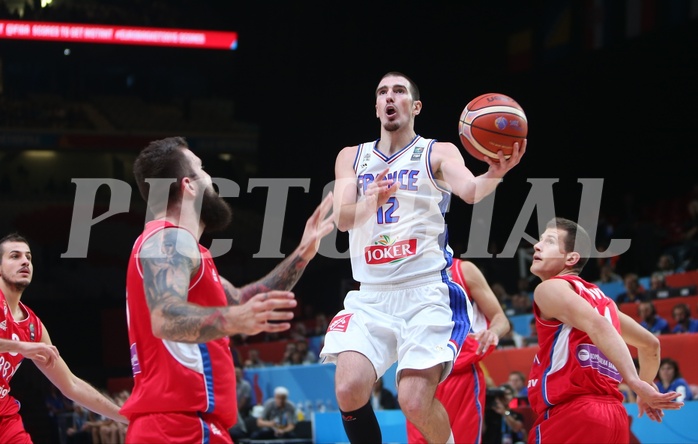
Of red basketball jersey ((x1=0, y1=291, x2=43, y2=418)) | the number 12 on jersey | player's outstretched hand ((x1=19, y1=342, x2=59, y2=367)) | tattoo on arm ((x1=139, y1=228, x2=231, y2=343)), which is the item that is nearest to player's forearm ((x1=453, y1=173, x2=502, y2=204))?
the number 12 on jersey

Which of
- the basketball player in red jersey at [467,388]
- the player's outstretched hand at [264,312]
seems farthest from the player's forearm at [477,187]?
the player's outstretched hand at [264,312]

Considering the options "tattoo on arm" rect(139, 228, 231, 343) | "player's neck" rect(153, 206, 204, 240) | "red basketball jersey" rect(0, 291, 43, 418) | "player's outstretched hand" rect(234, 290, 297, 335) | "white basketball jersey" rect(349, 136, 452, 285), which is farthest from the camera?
"red basketball jersey" rect(0, 291, 43, 418)

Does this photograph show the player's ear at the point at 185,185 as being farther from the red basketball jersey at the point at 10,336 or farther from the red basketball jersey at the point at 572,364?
the red basketball jersey at the point at 10,336

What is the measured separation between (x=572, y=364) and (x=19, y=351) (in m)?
2.97

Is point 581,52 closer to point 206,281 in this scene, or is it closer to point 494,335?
point 494,335

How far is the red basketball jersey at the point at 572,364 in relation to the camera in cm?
467

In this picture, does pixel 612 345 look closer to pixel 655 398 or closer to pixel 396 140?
pixel 655 398

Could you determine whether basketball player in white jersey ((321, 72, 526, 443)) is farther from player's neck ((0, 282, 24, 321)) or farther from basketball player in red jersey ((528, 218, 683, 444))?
player's neck ((0, 282, 24, 321))

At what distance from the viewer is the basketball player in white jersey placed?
4.95 m

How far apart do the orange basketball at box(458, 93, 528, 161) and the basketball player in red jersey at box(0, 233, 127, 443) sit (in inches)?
97.5

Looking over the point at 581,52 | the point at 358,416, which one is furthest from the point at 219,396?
the point at 581,52

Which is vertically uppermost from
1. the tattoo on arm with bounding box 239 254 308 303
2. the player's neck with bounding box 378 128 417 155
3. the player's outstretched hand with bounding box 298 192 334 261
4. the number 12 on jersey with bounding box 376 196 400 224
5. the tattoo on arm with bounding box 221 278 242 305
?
the player's neck with bounding box 378 128 417 155

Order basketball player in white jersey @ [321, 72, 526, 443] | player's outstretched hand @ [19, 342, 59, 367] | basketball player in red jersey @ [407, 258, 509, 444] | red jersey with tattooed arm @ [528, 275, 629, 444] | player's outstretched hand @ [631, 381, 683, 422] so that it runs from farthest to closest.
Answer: basketball player in red jersey @ [407, 258, 509, 444] → basketball player in white jersey @ [321, 72, 526, 443] → player's outstretched hand @ [19, 342, 59, 367] → red jersey with tattooed arm @ [528, 275, 629, 444] → player's outstretched hand @ [631, 381, 683, 422]

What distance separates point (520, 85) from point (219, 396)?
16.5m
